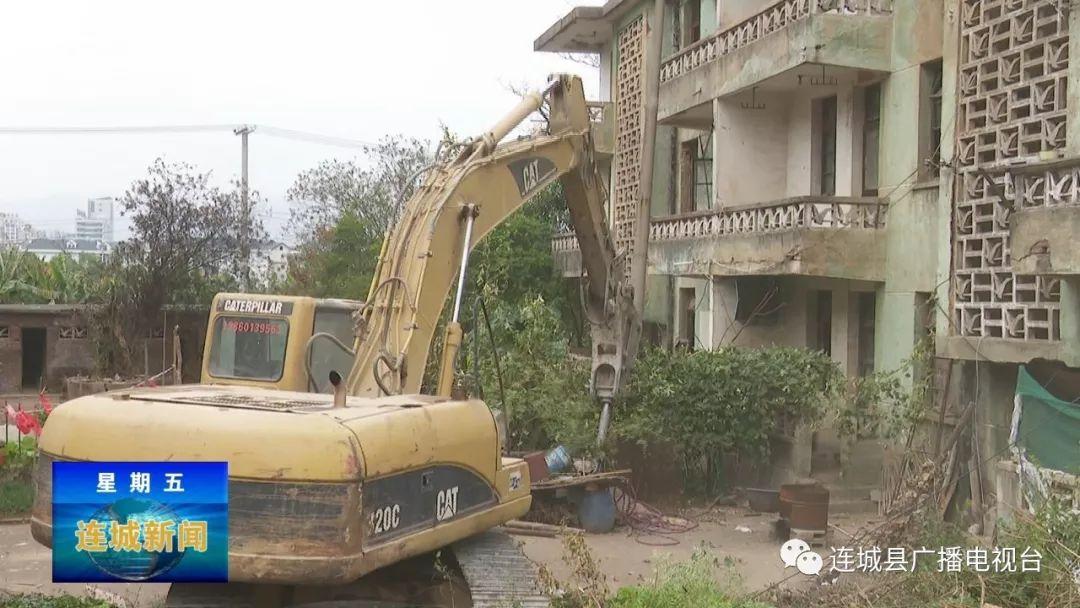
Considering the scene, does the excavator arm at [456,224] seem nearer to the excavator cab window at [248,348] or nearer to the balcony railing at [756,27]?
the excavator cab window at [248,348]

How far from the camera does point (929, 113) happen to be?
13.3 m

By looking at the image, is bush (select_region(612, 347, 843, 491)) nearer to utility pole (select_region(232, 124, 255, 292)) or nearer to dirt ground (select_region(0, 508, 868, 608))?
dirt ground (select_region(0, 508, 868, 608))

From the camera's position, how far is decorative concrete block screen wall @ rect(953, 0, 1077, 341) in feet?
32.6

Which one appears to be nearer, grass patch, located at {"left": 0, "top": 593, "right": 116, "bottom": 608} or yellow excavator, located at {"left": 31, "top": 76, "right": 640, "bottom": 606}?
yellow excavator, located at {"left": 31, "top": 76, "right": 640, "bottom": 606}

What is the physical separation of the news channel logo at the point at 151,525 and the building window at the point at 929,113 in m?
10.4

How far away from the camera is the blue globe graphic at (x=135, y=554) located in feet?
19.6

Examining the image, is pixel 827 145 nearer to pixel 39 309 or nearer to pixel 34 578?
pixel 34 578

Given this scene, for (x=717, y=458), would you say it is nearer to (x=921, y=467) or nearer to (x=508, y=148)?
(x=921, y=467)

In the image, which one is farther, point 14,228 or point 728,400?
point 14,228

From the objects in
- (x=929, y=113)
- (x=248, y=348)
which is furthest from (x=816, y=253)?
(x=248, y=348)

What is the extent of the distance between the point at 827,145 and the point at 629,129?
630cm

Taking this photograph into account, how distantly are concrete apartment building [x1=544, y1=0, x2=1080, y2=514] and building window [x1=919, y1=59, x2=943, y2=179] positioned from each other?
0.9 inches

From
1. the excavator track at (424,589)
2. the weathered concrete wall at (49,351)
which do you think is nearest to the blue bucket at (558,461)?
the excavator track at (424,589)

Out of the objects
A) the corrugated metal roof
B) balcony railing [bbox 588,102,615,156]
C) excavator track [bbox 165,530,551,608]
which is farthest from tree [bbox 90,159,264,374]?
excavator track [bbox 165,530,551,608]
